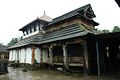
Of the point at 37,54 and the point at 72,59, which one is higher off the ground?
the point at 37,54

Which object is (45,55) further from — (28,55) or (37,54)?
(28,55)

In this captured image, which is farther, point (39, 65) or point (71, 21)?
point (39, 65)

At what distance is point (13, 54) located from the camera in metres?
28.7

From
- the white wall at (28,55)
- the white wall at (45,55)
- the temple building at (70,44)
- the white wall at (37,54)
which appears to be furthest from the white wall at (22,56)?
the white wall at (45,55)

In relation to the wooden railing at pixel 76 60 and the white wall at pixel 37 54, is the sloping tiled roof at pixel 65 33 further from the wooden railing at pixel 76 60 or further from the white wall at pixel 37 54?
the wooden railing at pixel 76 60

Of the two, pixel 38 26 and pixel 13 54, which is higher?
pixel 38 26

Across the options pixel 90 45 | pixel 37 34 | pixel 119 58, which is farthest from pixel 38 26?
pixel 119 58

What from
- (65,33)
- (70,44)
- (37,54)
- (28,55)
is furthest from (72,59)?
(28,55)

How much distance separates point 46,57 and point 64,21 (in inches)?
253

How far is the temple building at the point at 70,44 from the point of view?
45.2ft

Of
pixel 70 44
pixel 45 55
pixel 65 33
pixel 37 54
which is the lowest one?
pixel 45 55

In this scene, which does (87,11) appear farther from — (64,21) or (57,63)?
(57,63)

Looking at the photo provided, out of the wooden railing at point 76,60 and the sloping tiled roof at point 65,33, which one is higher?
the sloping tiled roof at point 65,33

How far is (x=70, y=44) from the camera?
683 inches
